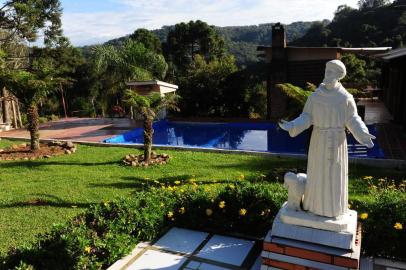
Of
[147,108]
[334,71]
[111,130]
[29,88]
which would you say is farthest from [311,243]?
[111,130]

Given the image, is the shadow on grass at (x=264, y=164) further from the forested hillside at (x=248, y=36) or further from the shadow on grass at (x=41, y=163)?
the forested hillside at (x=248, y=36)

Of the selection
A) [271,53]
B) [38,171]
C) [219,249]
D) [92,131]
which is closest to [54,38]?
[92,131]

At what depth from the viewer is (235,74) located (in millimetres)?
19328

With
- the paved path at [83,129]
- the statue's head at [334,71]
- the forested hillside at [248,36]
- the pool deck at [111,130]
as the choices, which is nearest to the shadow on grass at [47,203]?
the statue's head at [334,71]

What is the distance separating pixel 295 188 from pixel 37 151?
385 inches

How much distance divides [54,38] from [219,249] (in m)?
21.8

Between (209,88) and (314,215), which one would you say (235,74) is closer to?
(209,88)

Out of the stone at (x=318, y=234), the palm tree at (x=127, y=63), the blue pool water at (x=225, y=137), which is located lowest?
the blue pool water at (x=225, y=137)

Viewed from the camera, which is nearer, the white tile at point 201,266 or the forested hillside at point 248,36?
the white tile at point 201,266

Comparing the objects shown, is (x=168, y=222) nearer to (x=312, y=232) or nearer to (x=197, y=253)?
A: (x=197, y=253)

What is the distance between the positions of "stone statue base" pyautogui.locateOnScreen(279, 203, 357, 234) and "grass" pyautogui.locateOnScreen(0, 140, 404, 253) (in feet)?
11.3

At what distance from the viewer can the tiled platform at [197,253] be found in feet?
15.3

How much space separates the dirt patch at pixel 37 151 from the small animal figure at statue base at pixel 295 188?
886 centimetres

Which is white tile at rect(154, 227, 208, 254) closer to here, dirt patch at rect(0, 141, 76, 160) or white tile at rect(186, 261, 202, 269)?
white tile at rect(186, 261, 202, 269)
